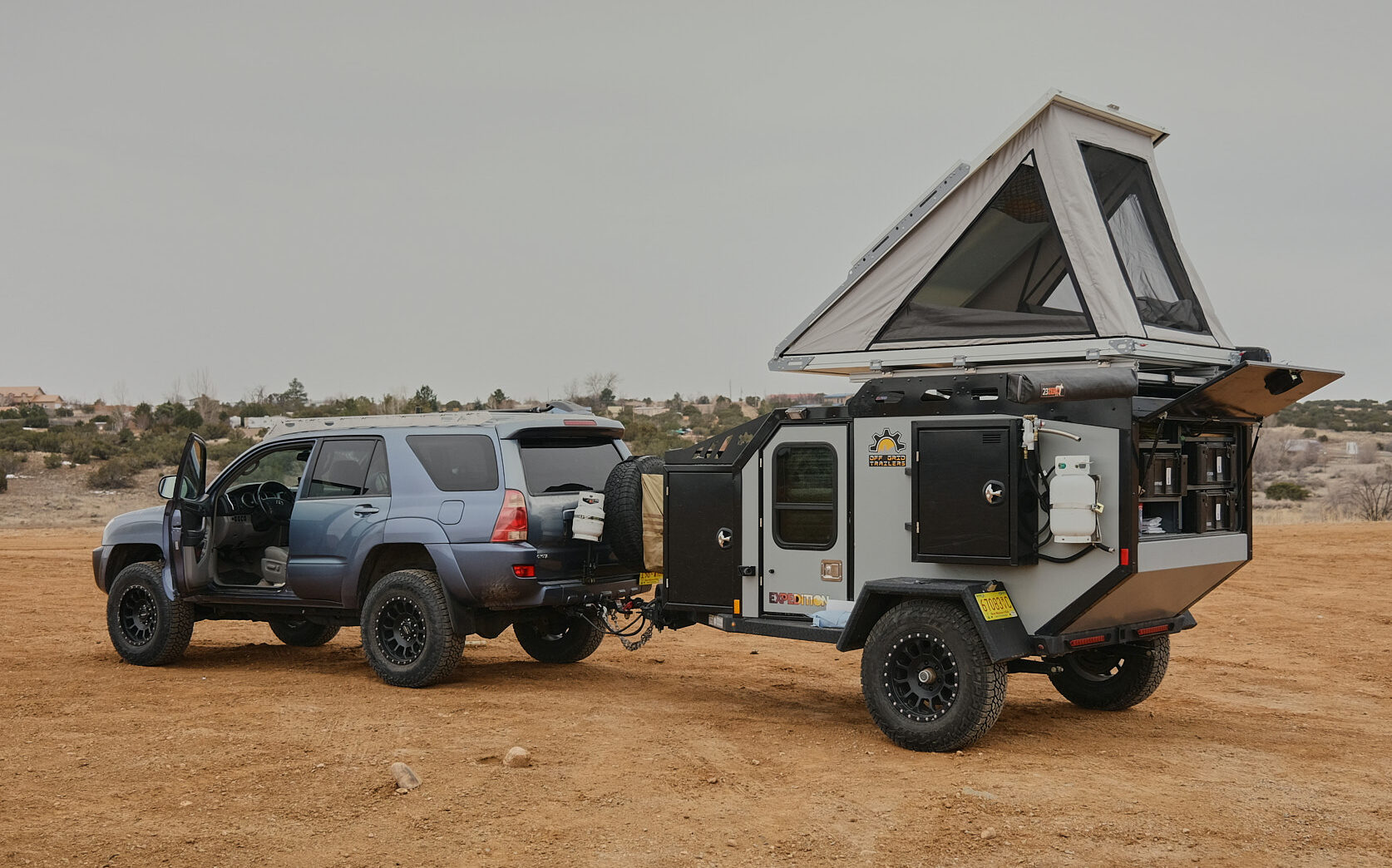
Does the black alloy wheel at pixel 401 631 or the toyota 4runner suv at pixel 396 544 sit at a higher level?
the toyota 4runner suv at pixel 396 544

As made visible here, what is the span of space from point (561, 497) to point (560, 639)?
199cm

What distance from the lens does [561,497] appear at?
32.9 feet

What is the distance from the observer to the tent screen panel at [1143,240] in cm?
861

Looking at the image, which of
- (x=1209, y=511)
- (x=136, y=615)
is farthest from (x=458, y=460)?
(x=1209, y=511)

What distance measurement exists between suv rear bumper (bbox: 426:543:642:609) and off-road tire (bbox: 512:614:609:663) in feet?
4.92

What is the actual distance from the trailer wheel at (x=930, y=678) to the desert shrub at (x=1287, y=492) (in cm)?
2988

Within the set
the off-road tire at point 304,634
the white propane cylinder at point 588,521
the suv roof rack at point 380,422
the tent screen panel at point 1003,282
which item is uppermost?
the tent screen panel at point 1003,282

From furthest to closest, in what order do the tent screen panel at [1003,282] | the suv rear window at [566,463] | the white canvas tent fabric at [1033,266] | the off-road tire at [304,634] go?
1. the off-road tire at [304,634]
2. the suv rear window at [566,463]
3. the tent screen panel at [1003,282]
4. the white canvas tent fabric at [1033,266]

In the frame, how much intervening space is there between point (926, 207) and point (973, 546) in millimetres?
2533

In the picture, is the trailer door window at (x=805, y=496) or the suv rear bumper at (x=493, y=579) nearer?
the trailer door window at (x=805, y=496)

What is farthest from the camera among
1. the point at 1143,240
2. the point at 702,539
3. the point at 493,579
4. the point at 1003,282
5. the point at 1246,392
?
the point at 493,579

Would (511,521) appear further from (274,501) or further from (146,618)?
(146,618)

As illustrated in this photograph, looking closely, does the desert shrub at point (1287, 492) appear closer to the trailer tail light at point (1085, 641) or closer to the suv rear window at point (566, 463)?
the suv rear window at point (566, 463)

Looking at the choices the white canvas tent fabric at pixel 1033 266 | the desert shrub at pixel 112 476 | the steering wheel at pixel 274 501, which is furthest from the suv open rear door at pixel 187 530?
the desert shrub at pixel 112 476
